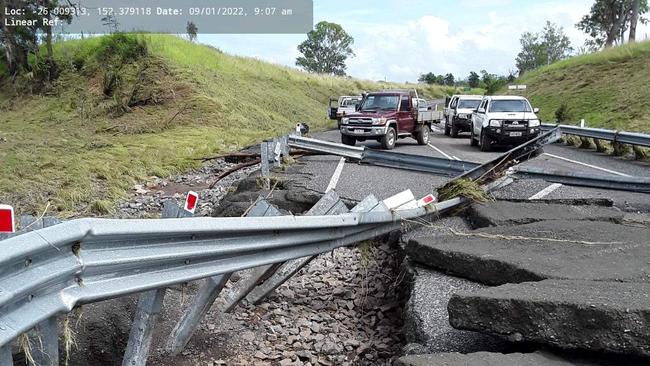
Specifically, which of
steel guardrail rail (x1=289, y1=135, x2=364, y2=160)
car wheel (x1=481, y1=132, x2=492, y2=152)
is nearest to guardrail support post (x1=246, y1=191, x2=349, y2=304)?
steel guardrail rail (x1=289, y1=135, x2=364, y2=160)

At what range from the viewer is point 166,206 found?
3590 millimetres

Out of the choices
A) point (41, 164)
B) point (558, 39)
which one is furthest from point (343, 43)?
point (41, 164)

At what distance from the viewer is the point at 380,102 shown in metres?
22.1

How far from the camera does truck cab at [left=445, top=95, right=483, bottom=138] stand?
28.2 m

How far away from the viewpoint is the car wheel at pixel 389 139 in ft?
66.9

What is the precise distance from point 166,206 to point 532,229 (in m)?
3.33

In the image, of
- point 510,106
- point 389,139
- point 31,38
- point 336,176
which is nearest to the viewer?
point 336,176

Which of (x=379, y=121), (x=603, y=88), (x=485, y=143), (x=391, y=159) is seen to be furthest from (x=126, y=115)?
(x=603, y=88)

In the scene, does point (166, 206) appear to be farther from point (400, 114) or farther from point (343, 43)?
point (343, 43)

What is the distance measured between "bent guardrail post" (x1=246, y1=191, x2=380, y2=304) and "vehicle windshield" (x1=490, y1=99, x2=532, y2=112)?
17422 millimetres

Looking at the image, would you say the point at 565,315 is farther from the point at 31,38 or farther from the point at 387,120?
the point at 31,38

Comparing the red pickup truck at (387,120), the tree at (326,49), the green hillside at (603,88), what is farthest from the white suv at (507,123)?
the tree at (326,49)

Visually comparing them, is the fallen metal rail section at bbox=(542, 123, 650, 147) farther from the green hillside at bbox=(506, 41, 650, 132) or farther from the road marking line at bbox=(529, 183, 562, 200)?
the road marking line at bbox=(529, 183, 562, 200)

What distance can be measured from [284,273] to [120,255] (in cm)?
239
